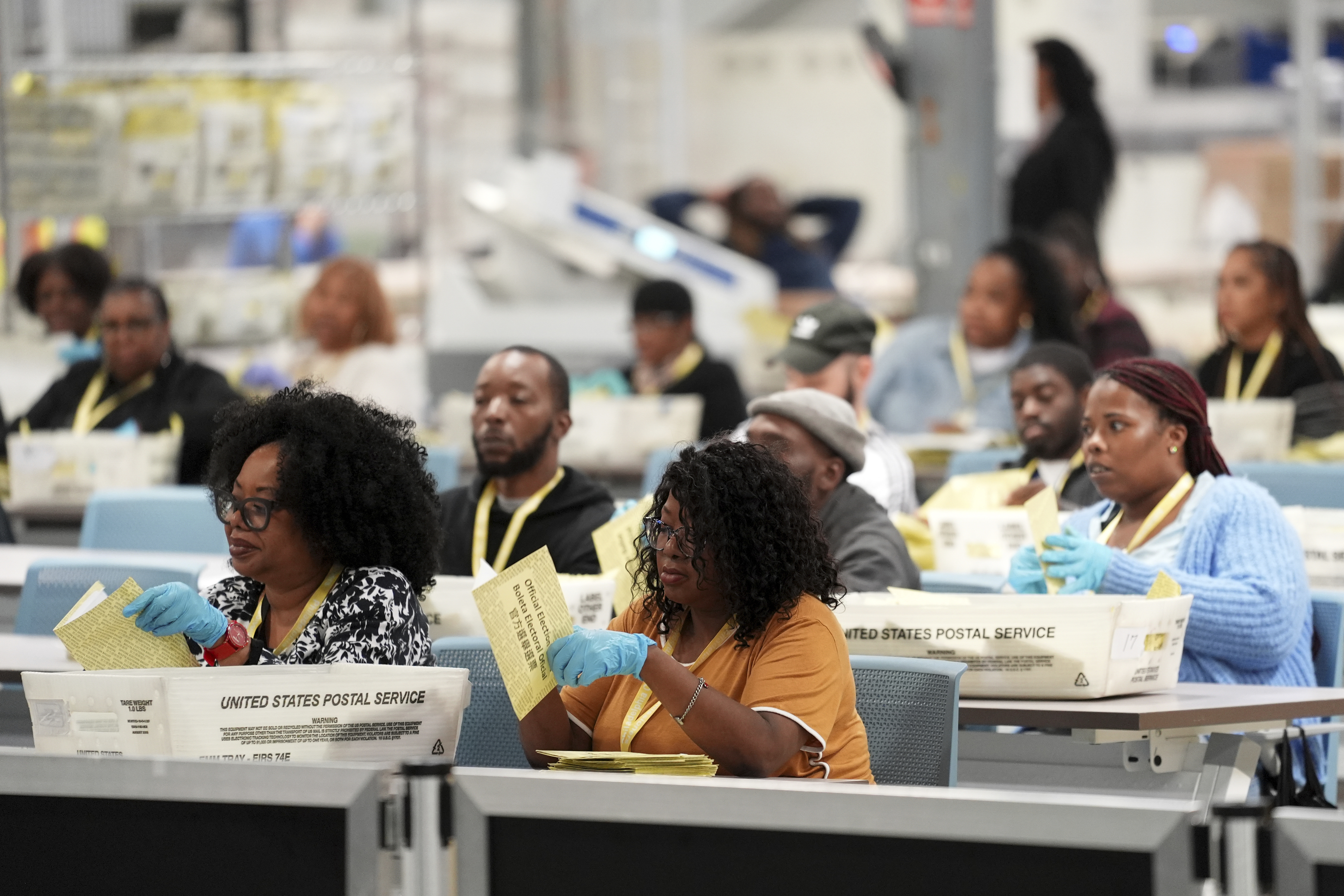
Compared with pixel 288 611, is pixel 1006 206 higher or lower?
higher

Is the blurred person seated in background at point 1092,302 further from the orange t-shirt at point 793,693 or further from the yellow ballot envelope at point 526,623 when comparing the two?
the yellow ballot envelope at point 526,623

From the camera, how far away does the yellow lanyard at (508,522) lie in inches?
151

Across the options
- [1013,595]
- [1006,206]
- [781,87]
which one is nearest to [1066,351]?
[1013,595]

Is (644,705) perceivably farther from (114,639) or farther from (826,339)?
(826,339)

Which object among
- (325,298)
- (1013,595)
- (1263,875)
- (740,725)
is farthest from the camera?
(325,298)

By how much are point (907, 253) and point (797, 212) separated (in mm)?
2015

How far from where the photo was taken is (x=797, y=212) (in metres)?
11.1

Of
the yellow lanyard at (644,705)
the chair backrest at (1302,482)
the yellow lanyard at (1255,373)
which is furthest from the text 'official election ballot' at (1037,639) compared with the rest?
the yellow lanyard at (1255,373)

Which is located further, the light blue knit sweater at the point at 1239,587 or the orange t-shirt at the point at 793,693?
the light blue knit sweater at the point at 1239,587

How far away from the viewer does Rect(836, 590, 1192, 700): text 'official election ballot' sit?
9.14 ft

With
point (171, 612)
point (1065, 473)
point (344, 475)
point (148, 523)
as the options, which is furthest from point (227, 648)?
point (1065, 473)

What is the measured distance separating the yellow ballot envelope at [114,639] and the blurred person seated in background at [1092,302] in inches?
167

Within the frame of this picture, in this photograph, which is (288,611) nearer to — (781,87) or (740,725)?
(740,725)

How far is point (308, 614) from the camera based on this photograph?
2.56 meters
